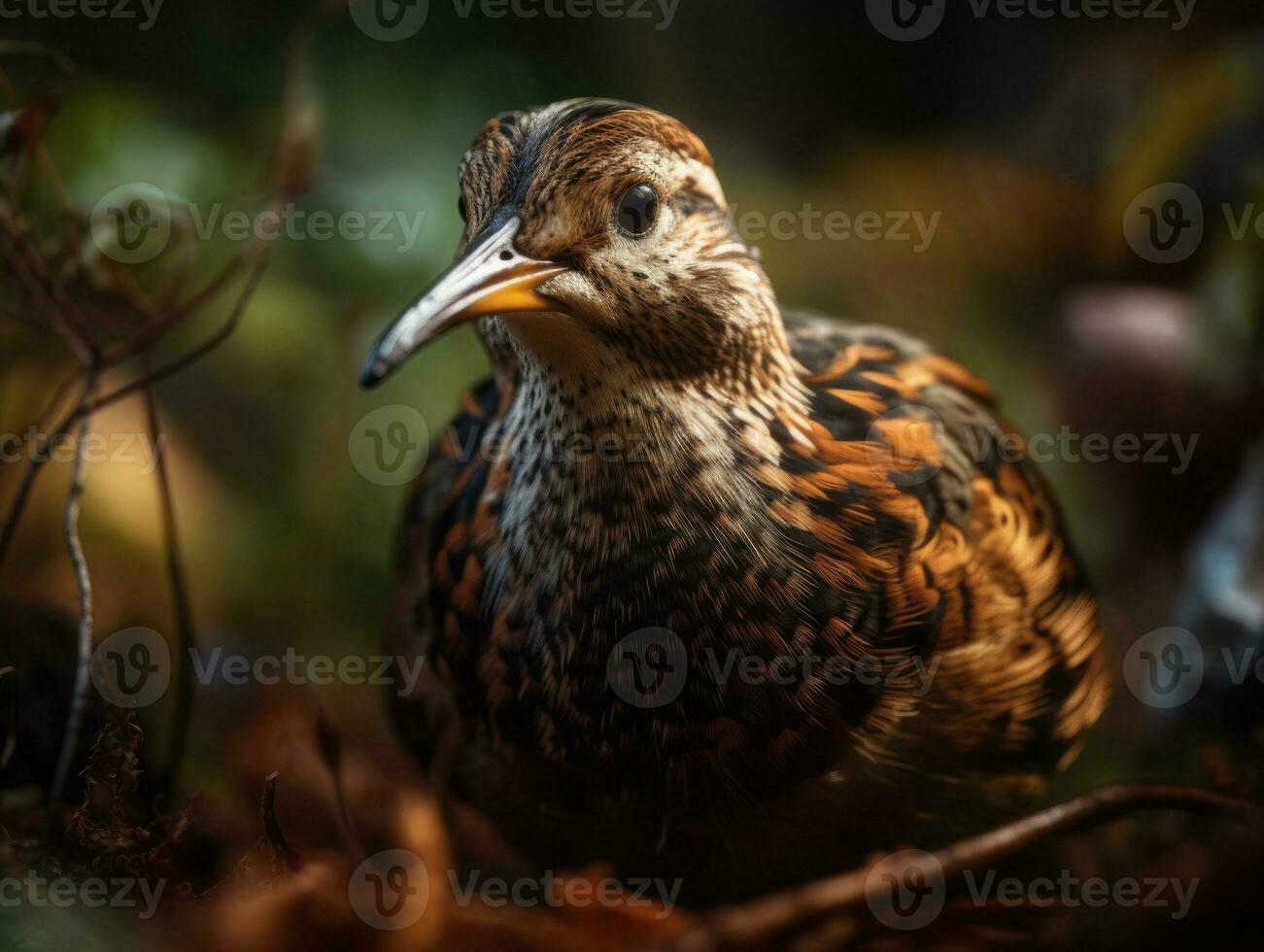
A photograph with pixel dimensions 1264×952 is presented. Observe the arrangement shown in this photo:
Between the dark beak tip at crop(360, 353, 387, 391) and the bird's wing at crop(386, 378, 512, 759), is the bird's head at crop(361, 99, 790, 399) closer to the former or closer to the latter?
the dark beak tip at crop(360, 353, 387, 391)

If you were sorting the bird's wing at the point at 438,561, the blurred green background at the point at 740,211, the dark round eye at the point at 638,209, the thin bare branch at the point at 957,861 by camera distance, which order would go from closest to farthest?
the thin bare branch at the point at 957,861 → the dark round eye at the point at 638,209 → the bird's wing at the point at 438,561 → the blurred green background at the point at 740,211

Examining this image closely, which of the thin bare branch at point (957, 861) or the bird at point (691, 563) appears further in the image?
the bird at point (691, 563)

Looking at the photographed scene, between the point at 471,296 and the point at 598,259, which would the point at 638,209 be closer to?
the point at 598,259

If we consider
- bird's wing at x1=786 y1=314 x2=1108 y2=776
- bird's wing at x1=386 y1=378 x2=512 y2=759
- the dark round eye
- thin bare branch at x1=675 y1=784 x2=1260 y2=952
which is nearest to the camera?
thin bare branch at x1=675 y1=784 x2=1260 y2=952

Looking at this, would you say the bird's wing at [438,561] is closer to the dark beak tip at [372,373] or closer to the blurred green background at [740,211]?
the dark beak tip at [372,373]

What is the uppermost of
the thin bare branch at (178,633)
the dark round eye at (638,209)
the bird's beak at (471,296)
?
the dark round eye at (638,209)

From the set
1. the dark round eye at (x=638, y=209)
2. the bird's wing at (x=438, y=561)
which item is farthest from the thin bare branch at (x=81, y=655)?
the dark round eye at (x=638, y=209)

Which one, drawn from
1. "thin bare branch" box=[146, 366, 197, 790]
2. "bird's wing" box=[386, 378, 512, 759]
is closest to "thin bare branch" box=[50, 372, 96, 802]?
"thin bare branch" box=[146, 366, 197, 790]

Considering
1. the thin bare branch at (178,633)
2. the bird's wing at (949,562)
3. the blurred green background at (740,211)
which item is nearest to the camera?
the bird's wing at (949,562)
